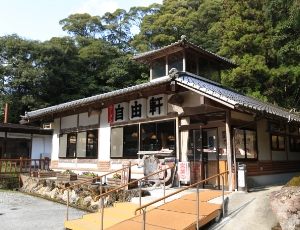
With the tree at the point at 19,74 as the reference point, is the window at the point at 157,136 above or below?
below

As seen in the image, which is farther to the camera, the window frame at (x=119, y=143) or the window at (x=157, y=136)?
the window frame at (x=119, y=143)

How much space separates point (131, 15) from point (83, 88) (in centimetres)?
1834

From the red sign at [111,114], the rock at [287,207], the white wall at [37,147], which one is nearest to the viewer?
the rock at [287,207]

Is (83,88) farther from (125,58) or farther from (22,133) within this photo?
(22,133)

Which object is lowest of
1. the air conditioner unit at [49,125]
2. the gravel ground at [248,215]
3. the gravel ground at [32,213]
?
the gravel ground at [32,213]

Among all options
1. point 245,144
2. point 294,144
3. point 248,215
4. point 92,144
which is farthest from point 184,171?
point 294,144

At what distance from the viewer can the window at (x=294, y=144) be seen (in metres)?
12.9

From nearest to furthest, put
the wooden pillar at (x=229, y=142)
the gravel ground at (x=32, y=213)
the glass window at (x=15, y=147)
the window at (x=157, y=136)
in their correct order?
the gravel ground at (x=32, y=213), the wooden pillar at (x=229, y=142), the window at (x=157, y=136), the glass window at (x=15, y=147)

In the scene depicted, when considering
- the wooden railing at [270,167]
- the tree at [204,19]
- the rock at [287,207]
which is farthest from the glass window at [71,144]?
Result: the tree at [204,19]

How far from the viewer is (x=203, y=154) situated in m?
9.77

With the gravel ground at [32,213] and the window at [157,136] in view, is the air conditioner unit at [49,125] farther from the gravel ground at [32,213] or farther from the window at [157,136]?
the window at [157,136]

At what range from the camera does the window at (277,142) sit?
11370mm

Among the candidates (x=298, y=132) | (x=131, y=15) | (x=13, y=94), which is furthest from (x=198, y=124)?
(x=131, y=15)

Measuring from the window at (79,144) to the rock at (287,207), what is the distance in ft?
29.9
